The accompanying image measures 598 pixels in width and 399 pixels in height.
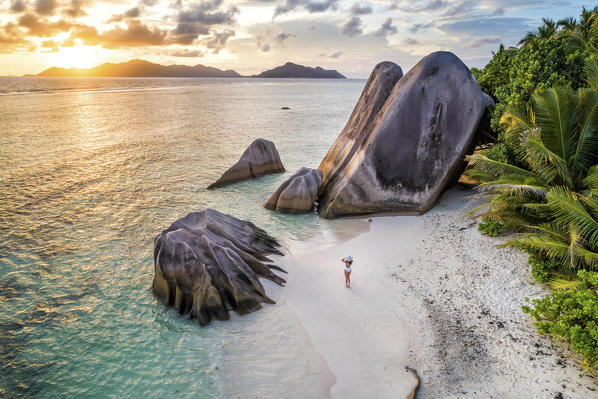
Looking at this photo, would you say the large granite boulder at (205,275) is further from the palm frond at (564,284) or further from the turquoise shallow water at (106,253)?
the palm frond at (564,284)

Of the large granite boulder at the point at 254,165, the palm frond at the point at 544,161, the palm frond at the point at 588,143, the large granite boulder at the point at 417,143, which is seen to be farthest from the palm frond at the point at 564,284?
the large granite boulder at the point at 254,165

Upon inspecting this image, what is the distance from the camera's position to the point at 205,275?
9.26 m

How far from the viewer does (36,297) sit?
10.4 m

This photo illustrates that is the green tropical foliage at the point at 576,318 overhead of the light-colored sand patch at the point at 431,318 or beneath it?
overhead

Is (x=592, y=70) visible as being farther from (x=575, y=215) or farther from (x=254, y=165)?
(x=254, y=165)

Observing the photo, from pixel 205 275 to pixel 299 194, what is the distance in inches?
283

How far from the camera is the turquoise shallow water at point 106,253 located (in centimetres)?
790

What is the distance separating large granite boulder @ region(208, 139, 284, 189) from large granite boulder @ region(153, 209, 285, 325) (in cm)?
955

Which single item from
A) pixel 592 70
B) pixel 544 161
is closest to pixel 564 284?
pixel 544 161

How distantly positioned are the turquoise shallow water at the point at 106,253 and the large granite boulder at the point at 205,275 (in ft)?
1.55

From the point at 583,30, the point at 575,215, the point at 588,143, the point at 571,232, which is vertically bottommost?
the point at 571,232

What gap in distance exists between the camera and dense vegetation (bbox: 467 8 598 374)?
7590mm

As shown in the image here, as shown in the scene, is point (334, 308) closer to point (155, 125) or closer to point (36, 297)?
point (36, 297)

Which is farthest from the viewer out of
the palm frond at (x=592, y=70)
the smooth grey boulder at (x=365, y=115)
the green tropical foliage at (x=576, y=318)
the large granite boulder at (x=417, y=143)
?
the smooth grey boulder at (x=365, y=115)
